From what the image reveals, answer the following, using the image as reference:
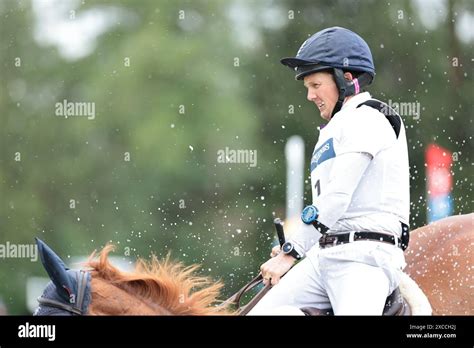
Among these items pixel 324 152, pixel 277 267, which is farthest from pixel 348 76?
pixel 277 267

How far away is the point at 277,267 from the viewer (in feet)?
11.5

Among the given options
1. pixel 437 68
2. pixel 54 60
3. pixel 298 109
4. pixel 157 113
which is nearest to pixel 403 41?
pixel 437 68

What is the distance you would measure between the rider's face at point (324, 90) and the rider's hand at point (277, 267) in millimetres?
691

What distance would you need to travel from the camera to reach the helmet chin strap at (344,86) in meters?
3.69

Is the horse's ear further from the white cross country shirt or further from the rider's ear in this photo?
the rider's ear

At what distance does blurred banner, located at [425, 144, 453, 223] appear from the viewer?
885cm

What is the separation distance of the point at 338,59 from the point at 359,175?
0.54 m

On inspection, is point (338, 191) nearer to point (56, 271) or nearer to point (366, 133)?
point (366, 133)

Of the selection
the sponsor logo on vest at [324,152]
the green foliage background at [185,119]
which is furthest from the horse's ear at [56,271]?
the green foliage background at [185,119]

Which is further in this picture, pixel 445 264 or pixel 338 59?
pixel 445 264

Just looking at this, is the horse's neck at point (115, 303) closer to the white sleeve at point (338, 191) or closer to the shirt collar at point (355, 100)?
the white sleeve at point (338, 191)
